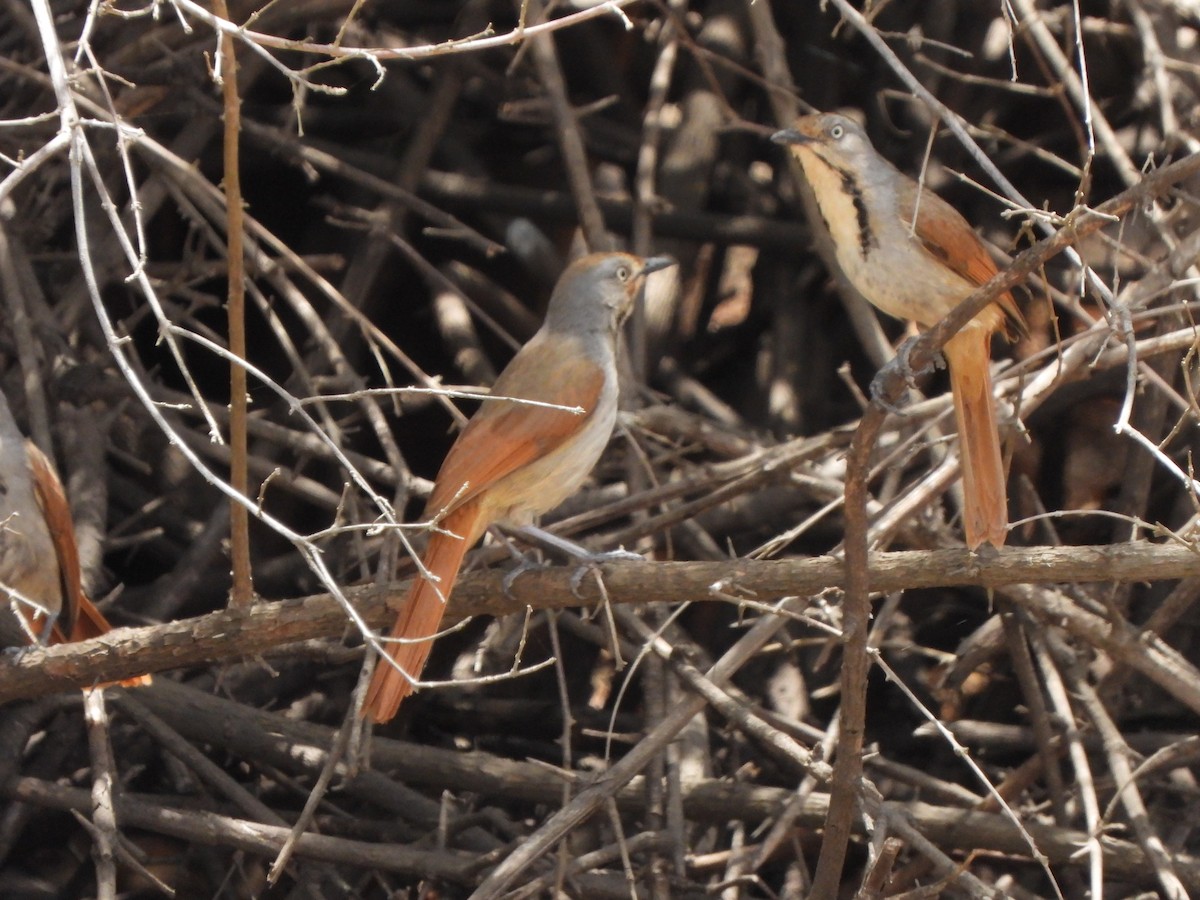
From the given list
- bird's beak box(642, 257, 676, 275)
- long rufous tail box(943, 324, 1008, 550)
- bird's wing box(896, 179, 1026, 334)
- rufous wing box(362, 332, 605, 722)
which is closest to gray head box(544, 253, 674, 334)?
bird's beak box(642, 257, 676, 275)

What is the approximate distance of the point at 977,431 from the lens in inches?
159

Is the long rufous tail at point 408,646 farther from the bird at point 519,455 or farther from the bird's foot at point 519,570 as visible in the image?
the bird's foot at point 519,570

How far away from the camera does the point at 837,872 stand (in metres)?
3.45

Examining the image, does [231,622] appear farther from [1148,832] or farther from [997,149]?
[997,149]

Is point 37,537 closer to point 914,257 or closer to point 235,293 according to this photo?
point 235,293

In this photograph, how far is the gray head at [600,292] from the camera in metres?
4.59

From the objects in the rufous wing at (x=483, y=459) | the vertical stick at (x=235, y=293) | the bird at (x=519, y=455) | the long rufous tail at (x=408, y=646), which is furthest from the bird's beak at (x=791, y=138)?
the vertical stick at (x=235, y=293)

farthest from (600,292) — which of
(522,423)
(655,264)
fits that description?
(522,423)

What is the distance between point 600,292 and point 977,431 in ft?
3.96

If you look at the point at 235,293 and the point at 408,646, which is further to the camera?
the point at 408,646

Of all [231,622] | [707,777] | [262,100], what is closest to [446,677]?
[707,777]

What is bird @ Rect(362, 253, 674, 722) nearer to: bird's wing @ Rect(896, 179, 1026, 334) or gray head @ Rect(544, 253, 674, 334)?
gray head @ Rect(544, 253, 674, 334)

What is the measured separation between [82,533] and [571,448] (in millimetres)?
1767

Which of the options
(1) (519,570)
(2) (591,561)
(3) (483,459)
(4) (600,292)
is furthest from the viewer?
(4) (600,292)
